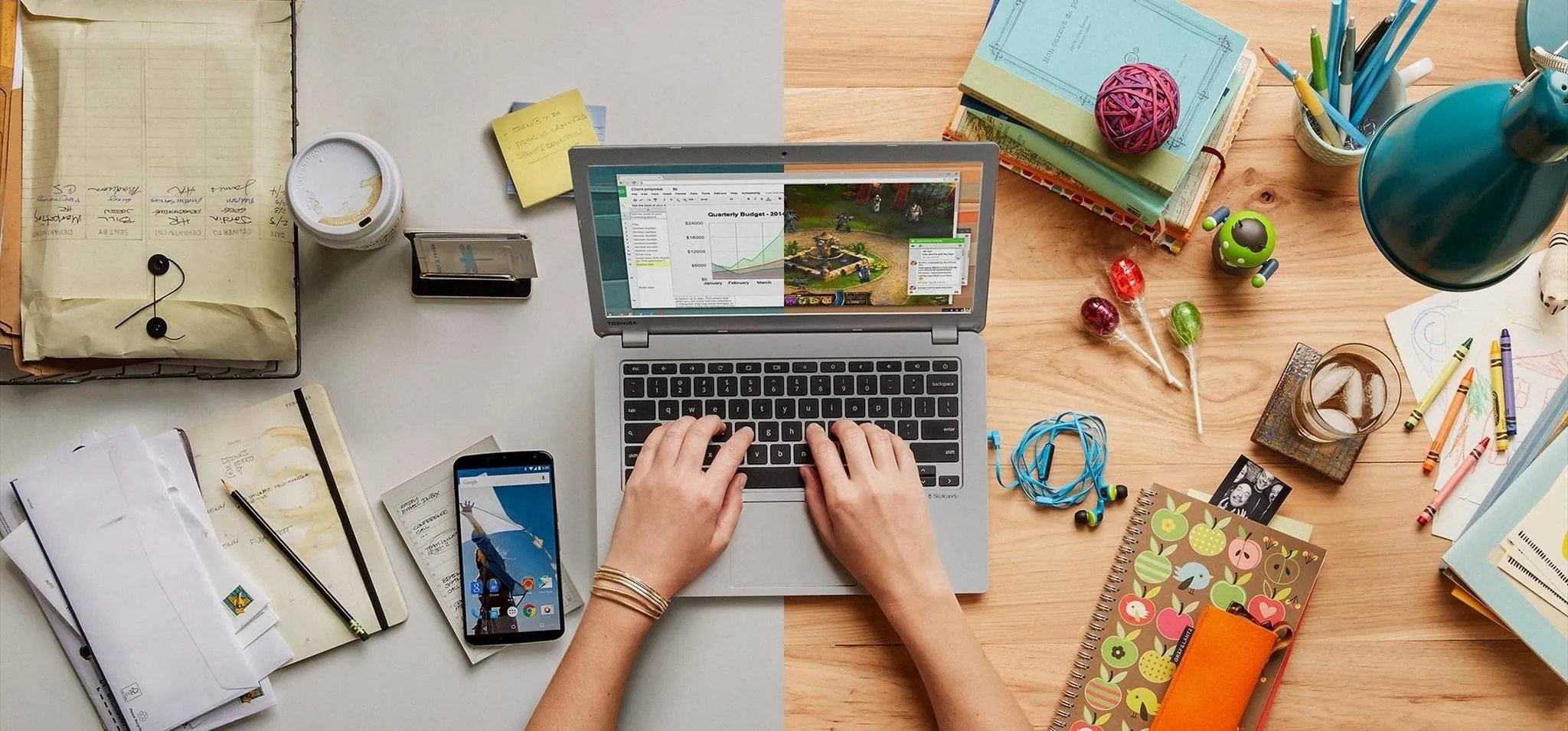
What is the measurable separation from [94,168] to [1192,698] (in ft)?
3.87

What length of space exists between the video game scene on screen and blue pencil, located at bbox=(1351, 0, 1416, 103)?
0.44 meters

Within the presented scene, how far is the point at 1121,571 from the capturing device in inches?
36.7

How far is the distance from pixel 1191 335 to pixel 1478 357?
30cm

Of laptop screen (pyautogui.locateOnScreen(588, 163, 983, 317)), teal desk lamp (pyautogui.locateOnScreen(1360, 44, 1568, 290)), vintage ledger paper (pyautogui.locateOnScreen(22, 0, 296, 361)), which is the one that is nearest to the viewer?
teal desk lamp (pyautogui.locateOnScreen(1360, 44, 1568, 290))

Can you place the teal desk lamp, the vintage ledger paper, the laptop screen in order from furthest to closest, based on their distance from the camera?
1. the vintage ledger paper
2. the laptop screen
3. the teal desk lamp

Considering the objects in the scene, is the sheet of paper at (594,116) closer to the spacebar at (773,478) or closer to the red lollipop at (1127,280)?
the spacebar at (773,478)

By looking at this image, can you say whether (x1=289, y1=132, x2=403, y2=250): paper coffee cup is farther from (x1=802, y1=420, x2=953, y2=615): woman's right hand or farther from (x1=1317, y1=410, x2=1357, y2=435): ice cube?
(x1=1317, y1=410, x2=1357, y2=435): ice cube

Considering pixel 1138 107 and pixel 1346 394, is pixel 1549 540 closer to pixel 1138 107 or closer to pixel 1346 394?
pixel 1346 394

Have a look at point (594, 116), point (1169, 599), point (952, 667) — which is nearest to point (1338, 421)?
→ point (1169, 599)

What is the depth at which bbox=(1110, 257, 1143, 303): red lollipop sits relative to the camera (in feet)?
3.11

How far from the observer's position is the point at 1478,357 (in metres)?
0.95

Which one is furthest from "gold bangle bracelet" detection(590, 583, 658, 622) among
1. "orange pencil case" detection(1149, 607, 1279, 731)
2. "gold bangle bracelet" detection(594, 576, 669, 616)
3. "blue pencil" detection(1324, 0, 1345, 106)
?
"blue pencil" detection(1324, 0, 1345, 106)

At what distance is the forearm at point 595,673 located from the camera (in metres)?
0.85

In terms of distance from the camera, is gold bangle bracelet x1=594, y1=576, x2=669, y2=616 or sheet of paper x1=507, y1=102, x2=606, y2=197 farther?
sheet of paper x1=507, y1=102, x2=606, y2=197
